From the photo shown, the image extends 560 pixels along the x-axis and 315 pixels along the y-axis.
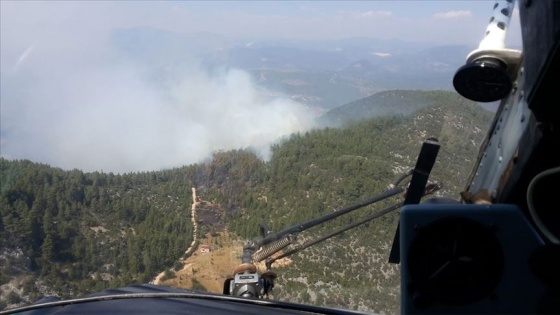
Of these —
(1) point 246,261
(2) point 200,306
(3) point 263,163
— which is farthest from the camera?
(3) point 263,163

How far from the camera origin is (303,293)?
6086 millimetres

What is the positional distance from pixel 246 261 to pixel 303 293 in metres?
3.00

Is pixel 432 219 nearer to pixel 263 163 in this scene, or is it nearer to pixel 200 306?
pixel 200 306

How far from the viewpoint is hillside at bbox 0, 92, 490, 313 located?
26.2 ft

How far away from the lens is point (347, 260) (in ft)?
31.8

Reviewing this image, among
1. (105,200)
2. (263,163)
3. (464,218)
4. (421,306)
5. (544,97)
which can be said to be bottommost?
(263,163)

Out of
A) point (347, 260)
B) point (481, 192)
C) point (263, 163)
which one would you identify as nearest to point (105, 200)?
point (263, 163)

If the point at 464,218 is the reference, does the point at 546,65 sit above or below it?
above

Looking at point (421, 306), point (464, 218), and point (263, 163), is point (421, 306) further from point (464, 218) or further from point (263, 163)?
point (263, 163)

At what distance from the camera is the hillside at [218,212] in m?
7.98

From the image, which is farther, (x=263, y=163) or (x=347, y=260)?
(x=263, y=163)

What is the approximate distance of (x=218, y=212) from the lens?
16.4 metres

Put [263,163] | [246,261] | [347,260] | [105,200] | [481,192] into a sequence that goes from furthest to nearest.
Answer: [263,163]
[105,200]
[347,260]
[246,261]
[481,192]

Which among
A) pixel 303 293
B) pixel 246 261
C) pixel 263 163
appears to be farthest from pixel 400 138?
pixel 246 261
